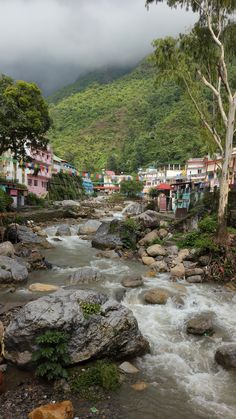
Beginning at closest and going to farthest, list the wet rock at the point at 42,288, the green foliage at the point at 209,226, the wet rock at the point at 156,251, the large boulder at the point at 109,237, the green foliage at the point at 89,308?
the green foliage at the point at 89,308, the wet rock at the point at 42,288, the green foliage at the point at 209,226, the wet rock at the point at 156,251, the large boulder at the point at 109,237

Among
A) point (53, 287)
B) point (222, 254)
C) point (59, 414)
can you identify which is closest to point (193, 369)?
point (59, 414)

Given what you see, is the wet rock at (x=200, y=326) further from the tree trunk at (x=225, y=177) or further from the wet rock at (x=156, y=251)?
the wet rock at (x=156, y=251)

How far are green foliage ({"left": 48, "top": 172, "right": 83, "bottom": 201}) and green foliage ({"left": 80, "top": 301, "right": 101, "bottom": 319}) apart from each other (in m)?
52.6

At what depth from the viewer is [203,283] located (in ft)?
49.9

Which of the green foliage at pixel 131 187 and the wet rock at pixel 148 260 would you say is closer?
the wet rock at pixel 148 260

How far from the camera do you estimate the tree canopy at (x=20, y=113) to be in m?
27.7

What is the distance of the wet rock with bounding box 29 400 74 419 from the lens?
584cm

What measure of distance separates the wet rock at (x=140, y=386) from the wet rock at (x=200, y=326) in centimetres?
296

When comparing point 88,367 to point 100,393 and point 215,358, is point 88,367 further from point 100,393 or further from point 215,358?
point 215,358

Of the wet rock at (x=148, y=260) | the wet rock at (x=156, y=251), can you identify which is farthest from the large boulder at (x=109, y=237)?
the wet rock at (x=148, y=260)

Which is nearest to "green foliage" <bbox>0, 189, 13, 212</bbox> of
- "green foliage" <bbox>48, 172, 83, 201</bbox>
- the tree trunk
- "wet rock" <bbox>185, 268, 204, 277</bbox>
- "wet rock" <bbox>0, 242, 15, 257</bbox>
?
"wet rock" <bbox>0, 242, 15, 257</bbox>

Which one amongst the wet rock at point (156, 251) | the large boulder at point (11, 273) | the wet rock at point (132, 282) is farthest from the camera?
the wet rock at point (156, 251)

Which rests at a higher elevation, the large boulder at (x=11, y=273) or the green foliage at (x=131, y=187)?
the green foliage at (x=131, y=187)

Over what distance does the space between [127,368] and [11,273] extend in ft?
25.9
